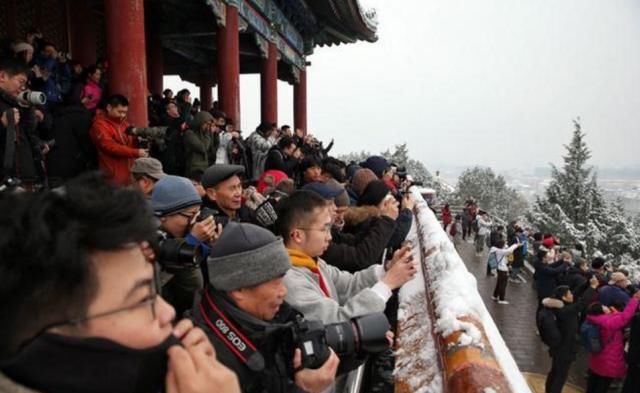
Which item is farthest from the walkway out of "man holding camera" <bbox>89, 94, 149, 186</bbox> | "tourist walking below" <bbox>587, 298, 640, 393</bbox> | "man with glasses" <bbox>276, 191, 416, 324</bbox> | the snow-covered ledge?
"man holding camera" <bbox>89, 94, 149, 186</bbox>

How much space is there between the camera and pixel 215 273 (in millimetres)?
1559

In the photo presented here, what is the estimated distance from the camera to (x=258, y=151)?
301 inches

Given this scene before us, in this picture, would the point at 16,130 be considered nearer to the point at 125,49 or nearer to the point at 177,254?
the point at 177,254

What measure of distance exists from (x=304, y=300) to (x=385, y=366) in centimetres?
116

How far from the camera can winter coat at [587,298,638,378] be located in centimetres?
609

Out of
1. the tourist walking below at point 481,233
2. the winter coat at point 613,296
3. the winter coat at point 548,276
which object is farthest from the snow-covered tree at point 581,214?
the winter coat at point 613,296

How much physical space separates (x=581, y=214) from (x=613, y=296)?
22133 millimetres

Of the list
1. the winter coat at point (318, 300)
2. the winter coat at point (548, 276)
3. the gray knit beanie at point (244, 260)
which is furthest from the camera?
the winter coat at point (548, 276)

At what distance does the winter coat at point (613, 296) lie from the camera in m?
6.53

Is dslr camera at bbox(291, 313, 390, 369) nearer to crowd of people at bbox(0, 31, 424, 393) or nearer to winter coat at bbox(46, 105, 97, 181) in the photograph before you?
crowd of people at bbox(0, 31, 424, 393)

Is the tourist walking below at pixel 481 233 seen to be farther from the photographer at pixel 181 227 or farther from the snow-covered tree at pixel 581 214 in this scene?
the photographer at pixel 181 227

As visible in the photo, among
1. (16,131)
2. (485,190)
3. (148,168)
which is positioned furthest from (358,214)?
(485,190)

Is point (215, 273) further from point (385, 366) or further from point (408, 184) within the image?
point (408, 184)

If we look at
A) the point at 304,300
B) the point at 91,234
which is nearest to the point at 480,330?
the point at 304,300
